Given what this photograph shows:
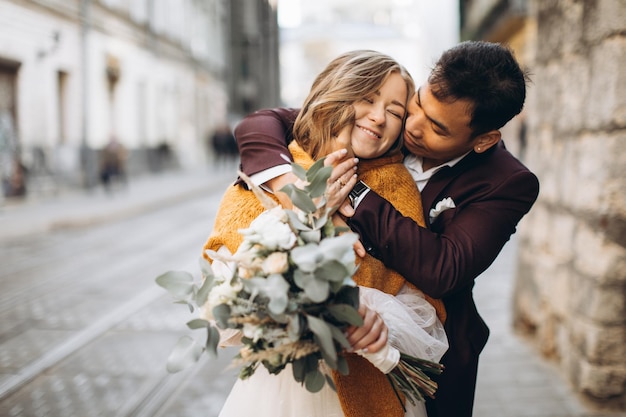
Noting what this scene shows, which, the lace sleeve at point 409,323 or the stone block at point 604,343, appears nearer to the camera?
the lace sleeve at point 409,323

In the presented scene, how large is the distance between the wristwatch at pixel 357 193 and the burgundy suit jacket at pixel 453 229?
0.09ft

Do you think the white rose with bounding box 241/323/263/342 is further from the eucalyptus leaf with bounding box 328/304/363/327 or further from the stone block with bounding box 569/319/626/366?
the stone block with bounding box 569/319/626/366

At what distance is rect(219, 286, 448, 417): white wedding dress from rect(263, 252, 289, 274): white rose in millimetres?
308

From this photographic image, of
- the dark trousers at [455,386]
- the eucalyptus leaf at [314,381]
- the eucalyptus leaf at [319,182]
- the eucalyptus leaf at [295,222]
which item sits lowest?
the dark trousers at [455,386]

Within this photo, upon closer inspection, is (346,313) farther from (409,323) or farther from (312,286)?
(409,323)

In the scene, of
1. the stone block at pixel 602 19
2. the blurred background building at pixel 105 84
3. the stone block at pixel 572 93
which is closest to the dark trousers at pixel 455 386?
the stone block at pixel 602 19

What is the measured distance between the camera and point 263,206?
175 centimetres

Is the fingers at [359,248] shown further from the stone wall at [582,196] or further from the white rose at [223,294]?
the stone wall at [582,196]

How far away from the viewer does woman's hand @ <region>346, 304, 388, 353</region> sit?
1.55 meters

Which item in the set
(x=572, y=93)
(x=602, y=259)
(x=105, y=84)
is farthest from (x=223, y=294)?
(x=105, y=84)

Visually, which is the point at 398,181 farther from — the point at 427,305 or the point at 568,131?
the point at 568,131

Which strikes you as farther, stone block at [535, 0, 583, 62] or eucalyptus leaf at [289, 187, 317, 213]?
stone block at [535, 0, 583, 62]

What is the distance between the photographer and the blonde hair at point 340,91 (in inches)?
70.4

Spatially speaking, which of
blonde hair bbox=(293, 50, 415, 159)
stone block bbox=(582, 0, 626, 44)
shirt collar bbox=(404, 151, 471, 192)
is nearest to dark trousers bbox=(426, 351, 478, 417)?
shirt collar bbox=(404, 151, 471, 192)
